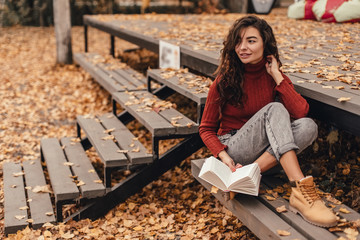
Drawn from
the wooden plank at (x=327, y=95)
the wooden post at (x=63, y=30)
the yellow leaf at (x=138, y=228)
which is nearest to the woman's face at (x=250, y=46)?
the wooden plank at (x=327, y=95)

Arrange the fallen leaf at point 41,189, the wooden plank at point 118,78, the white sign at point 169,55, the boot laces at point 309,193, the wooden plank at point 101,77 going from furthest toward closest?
the wooden plank at point 101,77 → the wooden plank at point 118,78 → the white sign at point 169,55 → the fallen leaf at point 41,189 → the boot laces at point 309,193

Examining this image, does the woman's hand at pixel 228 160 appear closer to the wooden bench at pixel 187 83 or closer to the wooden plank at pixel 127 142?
the wooden bench at pixel 187 83

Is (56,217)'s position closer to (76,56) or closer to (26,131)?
(26,131)

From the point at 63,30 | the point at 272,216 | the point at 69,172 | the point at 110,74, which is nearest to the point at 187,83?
the point at 69,172

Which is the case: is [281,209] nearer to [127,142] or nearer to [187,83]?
[127,142]

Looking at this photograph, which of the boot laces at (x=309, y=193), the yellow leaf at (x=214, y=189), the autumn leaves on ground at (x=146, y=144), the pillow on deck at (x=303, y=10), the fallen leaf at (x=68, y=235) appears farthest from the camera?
the pillow on deck at (x=303, y=10)

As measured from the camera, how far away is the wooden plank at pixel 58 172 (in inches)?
138

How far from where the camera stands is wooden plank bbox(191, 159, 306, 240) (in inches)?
92.5

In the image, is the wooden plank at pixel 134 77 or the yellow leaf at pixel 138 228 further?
the wooden plank at pixel 134 77

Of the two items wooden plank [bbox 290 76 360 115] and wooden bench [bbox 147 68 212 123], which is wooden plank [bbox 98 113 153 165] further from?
wooden plank [bbox 290 76 360 115]

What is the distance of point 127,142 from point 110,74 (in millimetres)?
2364

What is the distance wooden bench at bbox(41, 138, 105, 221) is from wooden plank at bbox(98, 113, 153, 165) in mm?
353

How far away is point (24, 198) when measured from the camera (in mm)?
3803

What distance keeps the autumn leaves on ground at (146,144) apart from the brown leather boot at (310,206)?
0.93m
